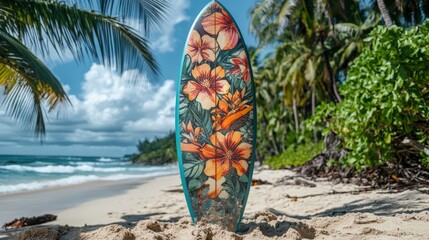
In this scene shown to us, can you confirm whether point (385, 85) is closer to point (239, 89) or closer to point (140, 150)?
point (239, 89)

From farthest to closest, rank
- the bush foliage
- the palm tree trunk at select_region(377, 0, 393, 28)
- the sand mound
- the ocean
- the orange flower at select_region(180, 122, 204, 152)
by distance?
the ocean < the palm tree trunk at select_region(377, 0, 393, 28) < the bush foliage < the orange flower at select_region(180, 122, 204, 152) < the sand mound

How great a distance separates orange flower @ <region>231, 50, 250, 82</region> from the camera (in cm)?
349

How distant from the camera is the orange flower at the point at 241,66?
3492 mm

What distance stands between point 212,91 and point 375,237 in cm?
171

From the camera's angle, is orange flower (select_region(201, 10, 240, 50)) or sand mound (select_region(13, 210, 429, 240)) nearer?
sand mound (select_region(13, 210, 429, 240))

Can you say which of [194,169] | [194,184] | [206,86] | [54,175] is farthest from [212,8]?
[54,175]

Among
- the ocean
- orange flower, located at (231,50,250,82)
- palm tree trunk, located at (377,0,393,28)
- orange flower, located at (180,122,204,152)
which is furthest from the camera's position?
the ocean

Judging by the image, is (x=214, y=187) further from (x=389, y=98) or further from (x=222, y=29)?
(x=389, y=98)

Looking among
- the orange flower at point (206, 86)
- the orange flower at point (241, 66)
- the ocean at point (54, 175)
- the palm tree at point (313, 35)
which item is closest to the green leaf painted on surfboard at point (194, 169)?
the orange flower at point (206, 86)

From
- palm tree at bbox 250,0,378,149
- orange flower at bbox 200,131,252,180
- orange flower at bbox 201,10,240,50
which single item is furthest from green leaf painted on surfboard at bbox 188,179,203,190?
palm tree at bbox 250,0,378,149

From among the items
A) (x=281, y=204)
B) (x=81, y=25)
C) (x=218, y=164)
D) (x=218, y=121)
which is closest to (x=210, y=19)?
(x=218, y=121)

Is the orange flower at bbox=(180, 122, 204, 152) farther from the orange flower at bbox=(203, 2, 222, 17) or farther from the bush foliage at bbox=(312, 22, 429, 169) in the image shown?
the bush foliage at bbox=(312, 22, 429, 169)

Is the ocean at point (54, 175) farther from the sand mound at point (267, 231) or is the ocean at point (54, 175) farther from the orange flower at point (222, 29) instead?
the orange flower at point (222, 29)

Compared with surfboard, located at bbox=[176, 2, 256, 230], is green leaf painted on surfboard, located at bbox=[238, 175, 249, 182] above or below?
below
